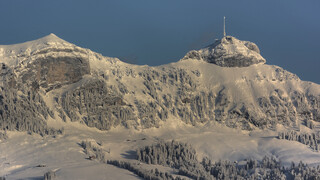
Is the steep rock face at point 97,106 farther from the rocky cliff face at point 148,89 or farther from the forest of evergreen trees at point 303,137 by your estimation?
the forest of evergreen trees at point 303,137

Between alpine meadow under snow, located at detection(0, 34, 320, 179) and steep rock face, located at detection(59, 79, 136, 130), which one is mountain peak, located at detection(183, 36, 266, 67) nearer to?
alpine meadow under snow, located at detection(0, 34, 320, 179)

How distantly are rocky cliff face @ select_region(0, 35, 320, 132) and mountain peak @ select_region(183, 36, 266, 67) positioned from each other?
30 cm

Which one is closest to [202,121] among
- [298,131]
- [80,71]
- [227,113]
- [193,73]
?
[227,113]

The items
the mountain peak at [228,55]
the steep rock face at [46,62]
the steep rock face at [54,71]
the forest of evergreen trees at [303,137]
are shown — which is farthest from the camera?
the mountain peak at [228,55]

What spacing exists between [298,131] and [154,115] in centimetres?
3793

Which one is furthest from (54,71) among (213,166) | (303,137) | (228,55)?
(303,137)

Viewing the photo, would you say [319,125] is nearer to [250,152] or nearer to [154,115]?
[250,152]

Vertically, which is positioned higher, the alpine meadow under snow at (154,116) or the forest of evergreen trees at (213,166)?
the alpine meadow under snow at (154,116)

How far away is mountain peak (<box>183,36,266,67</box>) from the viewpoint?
5463 inches

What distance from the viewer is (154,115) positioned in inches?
4673

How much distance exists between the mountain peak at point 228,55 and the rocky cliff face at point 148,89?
11.8 inches

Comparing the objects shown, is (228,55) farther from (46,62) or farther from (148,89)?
(46,62)

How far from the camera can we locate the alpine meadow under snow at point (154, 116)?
298 feet

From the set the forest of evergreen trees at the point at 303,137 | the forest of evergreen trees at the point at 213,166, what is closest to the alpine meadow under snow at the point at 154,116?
the forest of evergreen trees at the point at 213,166
